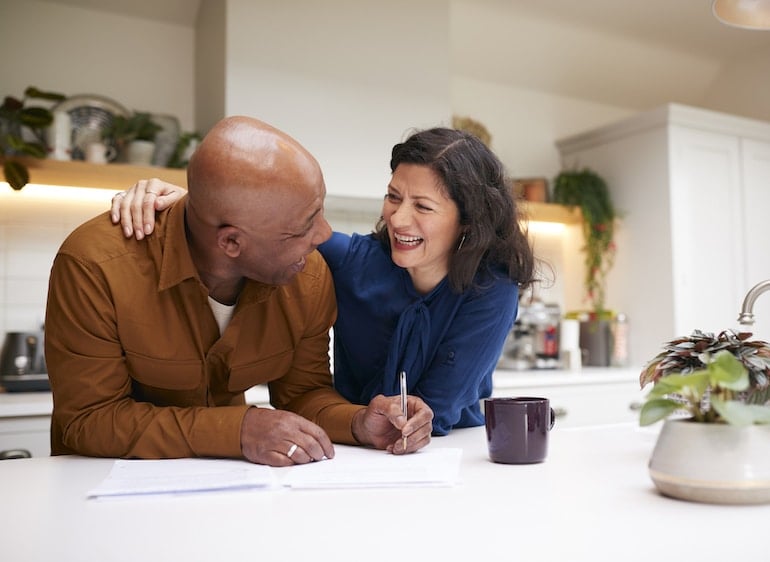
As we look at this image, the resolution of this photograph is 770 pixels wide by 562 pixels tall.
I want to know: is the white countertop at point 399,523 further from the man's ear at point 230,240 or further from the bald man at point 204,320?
the man's ear at point 230,240

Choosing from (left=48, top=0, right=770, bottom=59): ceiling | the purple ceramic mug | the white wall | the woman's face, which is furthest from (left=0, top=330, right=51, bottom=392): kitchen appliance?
the purple ceramic mug

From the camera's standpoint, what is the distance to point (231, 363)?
132 cm

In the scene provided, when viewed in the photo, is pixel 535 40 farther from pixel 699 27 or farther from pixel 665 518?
pixel 665 518

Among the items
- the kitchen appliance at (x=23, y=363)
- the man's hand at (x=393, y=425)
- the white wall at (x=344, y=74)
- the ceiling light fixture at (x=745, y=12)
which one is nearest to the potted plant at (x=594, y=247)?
the white wall at (x=344, y=74)

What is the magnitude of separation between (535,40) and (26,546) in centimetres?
377

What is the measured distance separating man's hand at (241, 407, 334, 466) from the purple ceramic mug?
25cm

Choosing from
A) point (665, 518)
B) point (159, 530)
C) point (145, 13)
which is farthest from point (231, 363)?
point (145, 13)

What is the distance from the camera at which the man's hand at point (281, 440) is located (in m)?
1.09

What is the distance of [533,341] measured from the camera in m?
3.73

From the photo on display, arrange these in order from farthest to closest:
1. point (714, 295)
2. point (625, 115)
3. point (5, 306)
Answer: point (625, 115) → point (714, 295) → point (5, 306)

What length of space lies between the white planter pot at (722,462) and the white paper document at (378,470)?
29 cm

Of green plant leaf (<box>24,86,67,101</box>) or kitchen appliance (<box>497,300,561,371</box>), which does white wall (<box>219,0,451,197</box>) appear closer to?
green plant leaf (<box>24,86,67,101</box>)

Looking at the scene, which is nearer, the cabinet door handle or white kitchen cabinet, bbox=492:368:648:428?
the cabinet door handle

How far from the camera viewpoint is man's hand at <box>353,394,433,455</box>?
117 cm
